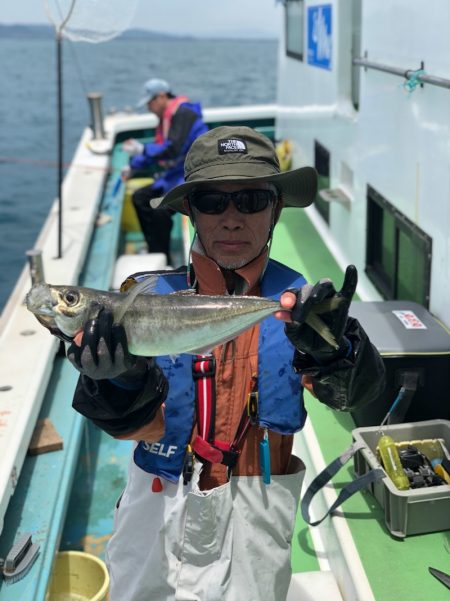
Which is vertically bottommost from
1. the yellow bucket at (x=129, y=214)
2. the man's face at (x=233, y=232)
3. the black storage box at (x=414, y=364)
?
the yellow bucket at (x=129, y=214)

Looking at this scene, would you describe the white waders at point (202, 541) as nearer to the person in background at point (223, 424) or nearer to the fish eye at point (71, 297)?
the person in background at point (223, 424)

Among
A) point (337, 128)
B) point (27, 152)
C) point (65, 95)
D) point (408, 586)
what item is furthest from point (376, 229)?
point (65, 95)

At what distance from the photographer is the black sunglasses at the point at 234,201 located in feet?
7.78

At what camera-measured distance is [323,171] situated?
757 centimetres

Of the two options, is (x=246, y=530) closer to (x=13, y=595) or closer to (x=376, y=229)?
(x=13, y=595)

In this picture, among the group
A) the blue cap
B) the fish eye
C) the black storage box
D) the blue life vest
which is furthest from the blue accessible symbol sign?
the fish eye

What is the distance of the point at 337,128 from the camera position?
267 inches

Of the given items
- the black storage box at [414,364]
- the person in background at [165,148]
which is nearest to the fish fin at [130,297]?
the black storage box at [414,364]

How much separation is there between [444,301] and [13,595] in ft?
9.34

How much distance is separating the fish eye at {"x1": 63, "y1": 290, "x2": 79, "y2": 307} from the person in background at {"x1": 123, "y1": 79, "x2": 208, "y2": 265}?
19.8ft

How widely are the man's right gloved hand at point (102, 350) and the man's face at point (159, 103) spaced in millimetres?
7206

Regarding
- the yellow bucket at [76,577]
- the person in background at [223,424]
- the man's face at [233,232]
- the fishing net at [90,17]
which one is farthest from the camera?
the fishing net at [90,17]

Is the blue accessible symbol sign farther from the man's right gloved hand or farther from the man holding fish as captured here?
the man's right gloved hand

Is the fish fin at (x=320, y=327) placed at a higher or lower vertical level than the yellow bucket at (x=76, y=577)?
higher
